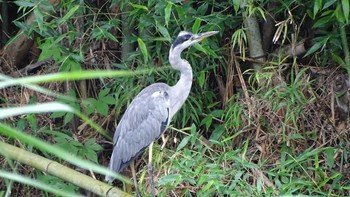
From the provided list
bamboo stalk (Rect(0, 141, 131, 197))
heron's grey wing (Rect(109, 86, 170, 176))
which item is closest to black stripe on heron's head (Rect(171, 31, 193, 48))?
heron's grey wing (Rect(109, 86, 170, 176))

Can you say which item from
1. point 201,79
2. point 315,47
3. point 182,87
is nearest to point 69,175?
point 182,87

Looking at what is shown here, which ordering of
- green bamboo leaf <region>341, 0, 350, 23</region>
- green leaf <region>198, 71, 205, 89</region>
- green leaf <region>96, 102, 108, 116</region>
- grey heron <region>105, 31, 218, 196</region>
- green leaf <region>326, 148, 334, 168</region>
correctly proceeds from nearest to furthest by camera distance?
green bamboo leaf <region>341, 0, 350, 23</region>
green leaf <region>326, 148, 334, 168</region>
grey heron <region>105, 31, 218, 196</region>
green leaf <region>198, 71, 205, 89</region>
green leaf <region>96, 102, 108, 116</region>

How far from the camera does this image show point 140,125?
3514 millimetres

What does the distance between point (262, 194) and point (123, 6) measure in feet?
4.55

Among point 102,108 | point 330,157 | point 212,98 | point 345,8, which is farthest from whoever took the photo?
point 212,98

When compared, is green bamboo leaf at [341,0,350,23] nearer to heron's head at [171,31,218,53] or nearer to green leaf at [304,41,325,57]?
green leaf at [304,41,325,57]

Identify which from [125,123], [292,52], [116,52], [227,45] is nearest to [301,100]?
[292,52]

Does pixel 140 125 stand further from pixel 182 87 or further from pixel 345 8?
pixel 345 8

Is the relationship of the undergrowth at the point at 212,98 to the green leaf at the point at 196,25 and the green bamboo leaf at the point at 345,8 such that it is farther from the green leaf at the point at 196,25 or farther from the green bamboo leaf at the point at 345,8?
the green bamboo leaf at the point at 345,8

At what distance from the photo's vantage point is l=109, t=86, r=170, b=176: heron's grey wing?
3.46 m

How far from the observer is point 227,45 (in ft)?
12.9

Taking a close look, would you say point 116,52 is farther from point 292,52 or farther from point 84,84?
point 292,52

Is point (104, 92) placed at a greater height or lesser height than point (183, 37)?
lesser

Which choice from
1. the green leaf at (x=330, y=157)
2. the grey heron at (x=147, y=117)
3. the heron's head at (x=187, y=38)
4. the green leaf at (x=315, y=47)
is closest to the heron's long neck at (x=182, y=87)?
the grey heron at (x=147, y=117)
